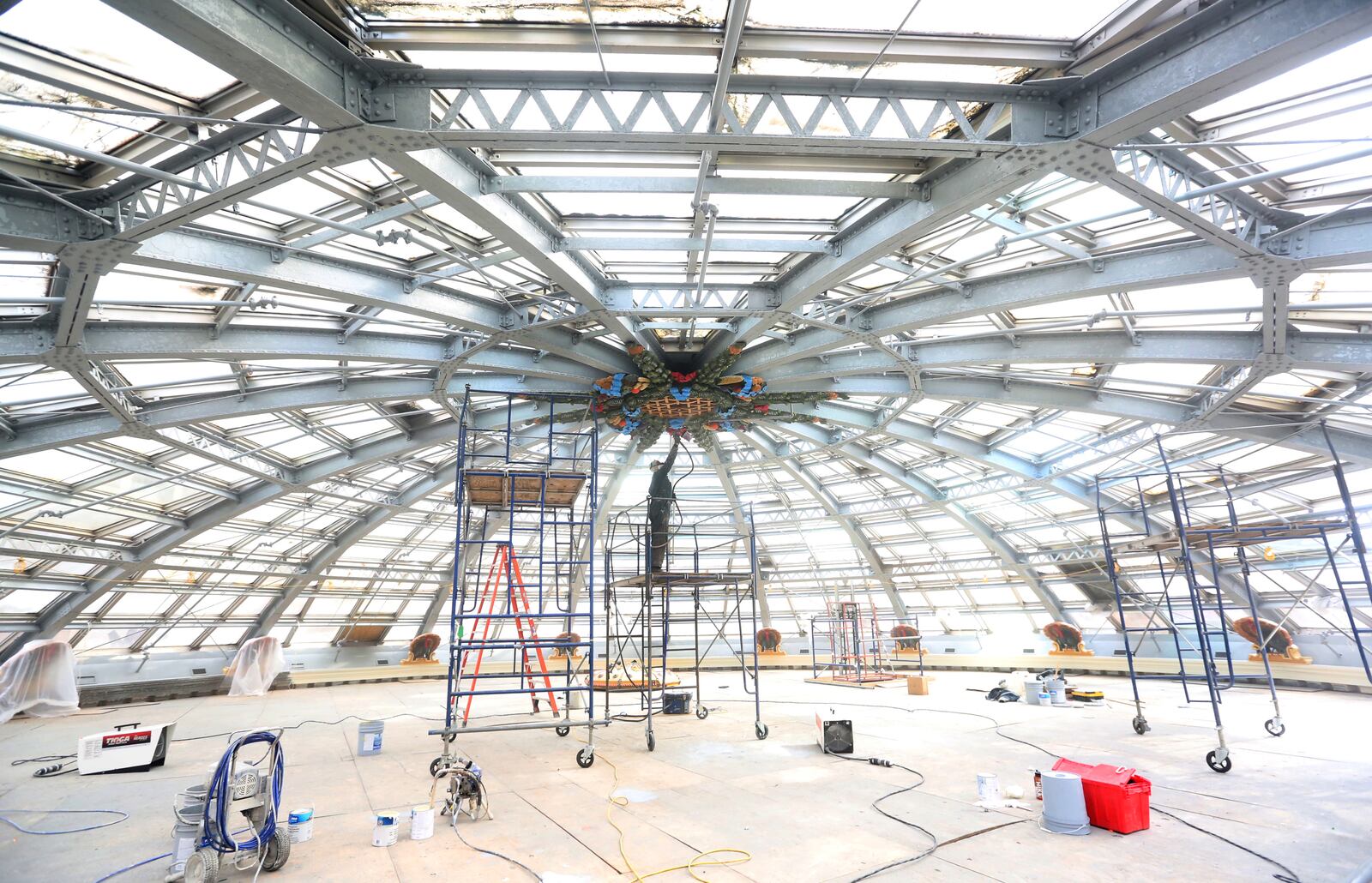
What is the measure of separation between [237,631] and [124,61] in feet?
108

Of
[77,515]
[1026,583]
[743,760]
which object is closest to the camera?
[743,760]

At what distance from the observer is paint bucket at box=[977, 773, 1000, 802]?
29.4 ft

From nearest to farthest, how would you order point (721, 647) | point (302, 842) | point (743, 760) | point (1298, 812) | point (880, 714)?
point (302, 842)
point (1298, 812)
point (743, 760)
point (880, 714)
point (721, 647)

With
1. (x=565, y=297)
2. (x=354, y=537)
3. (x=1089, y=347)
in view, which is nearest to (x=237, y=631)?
(x=354, y=537)

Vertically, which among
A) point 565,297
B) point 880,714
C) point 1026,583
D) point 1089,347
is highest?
point 565,297

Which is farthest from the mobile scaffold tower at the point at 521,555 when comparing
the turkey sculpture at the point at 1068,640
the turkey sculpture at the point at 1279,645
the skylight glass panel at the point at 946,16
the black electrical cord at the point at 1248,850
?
the turkey sculpture at the point at 1279,645

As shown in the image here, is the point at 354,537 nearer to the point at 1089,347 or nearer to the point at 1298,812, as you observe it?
the point at 1089,347

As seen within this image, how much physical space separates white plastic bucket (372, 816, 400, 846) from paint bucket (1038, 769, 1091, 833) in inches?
296

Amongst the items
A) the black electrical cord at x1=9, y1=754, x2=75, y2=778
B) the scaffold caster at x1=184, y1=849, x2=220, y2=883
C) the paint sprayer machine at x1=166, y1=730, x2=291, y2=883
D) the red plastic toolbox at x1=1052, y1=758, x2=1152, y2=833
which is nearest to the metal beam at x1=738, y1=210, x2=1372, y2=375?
the red plastic toolbox at x1=1052, y1=758, x2=1152, y2=833

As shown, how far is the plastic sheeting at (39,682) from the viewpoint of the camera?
21234 mm

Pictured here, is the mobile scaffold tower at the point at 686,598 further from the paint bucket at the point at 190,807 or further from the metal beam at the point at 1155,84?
the metal beam at the point at 1155,84

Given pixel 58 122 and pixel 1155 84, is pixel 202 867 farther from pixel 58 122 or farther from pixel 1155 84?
pixel 1155 84

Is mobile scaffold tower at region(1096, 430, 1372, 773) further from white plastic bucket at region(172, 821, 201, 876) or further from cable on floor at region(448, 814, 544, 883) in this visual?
white plastic bucket at region(172, 821, 201, 876)

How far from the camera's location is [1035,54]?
8.19m
